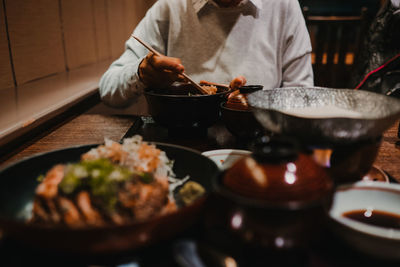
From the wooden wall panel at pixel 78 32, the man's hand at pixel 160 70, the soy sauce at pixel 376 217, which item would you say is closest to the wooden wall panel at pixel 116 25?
the wooden wall panel at pixel 78 32

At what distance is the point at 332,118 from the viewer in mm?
784

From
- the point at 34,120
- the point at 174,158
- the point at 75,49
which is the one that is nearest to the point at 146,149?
the point at 174,158

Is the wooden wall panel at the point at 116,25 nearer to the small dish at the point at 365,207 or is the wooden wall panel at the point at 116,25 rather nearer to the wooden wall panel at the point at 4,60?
the wooden wall panel at the point at 4,60

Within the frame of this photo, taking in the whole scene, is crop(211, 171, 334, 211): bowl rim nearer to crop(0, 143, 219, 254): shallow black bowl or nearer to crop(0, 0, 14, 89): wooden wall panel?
crop(0, 143, 219, 254): shallow black bowl

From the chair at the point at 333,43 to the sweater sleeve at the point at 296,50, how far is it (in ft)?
3.38

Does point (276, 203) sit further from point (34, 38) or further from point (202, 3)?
point (34, 38)

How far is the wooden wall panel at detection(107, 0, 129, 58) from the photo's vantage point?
4383 millimetres

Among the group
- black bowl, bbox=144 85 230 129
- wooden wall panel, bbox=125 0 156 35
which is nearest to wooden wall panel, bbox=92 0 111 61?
wooden wall panel, bbox=125 0 156 35

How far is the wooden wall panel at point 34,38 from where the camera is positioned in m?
2.17

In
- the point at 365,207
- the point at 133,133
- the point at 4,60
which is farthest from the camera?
the point at 4,60

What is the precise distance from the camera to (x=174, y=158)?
1.10 m

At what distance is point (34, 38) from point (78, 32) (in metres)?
0.90

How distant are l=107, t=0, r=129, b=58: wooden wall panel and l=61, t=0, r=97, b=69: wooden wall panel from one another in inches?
27.4

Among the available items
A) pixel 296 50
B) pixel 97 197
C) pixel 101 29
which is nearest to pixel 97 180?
pixel 97 197
